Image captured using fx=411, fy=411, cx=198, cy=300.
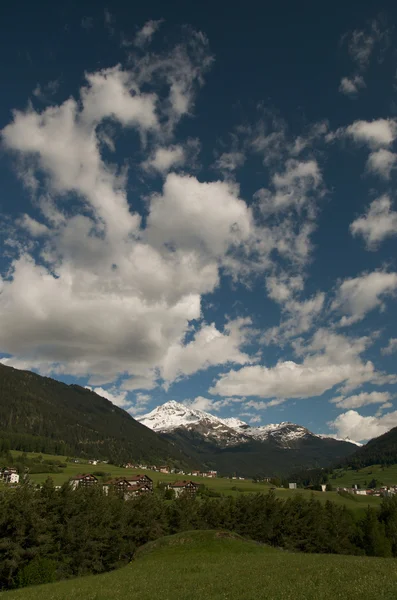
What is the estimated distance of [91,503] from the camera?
291 ft

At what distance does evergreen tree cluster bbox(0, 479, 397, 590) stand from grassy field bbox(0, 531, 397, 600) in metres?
24.2

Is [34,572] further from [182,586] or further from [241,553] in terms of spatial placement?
[182,586]

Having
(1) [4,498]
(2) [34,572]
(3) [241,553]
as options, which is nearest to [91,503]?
(1) [4,498]

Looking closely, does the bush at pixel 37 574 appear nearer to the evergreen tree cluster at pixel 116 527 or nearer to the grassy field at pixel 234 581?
the evergreen tree cluster at pixel 116 527

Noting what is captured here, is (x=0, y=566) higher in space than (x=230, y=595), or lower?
lower

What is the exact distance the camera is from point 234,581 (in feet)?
97.4

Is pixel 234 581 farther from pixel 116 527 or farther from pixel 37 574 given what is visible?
pixel 116 527

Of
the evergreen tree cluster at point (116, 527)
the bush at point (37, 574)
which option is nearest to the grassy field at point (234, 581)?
the bush at point (37, 574)

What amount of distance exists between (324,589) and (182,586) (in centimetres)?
1185

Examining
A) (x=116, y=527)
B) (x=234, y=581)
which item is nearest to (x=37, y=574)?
(x=116, y=527)

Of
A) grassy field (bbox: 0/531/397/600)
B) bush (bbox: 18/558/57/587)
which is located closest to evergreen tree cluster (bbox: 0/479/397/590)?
bush (bbox: 18/558/57/587)

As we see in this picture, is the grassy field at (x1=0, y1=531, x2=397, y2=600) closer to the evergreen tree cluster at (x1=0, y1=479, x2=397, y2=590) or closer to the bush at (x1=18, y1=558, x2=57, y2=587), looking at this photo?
the bush at (x1=18, y1=558, x2=57, y2=587)

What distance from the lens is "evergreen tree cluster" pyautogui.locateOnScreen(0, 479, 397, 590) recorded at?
2685 inches

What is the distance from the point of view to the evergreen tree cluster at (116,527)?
224 feet
